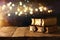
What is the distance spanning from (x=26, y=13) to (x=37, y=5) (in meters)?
0.14

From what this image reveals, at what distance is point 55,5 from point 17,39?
71cm

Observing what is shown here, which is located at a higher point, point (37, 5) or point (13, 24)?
point (37, 5)

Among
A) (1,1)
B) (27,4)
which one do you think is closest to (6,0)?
Answer: (1,1)

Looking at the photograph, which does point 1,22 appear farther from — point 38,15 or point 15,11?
point 38,15

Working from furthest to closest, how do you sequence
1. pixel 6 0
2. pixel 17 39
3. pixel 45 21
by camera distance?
pixel 6 0, pixel 45 21, pixel 17 39

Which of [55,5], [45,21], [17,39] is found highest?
[55,5]

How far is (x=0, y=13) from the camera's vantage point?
5.97 feet

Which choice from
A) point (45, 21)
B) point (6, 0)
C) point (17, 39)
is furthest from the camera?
point (6, 0)

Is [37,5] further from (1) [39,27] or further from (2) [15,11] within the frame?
(1) [39,27]

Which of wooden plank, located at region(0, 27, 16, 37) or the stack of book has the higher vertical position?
the stack of book

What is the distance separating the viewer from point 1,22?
183cm

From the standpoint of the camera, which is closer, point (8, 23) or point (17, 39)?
point (17, 39)

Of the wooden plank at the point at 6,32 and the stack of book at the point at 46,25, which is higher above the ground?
the stack of book at the point at 46,25

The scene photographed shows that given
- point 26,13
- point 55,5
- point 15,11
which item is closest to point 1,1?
point 15,11
